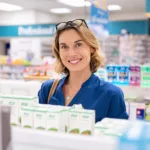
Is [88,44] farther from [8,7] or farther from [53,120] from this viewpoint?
[8,7]

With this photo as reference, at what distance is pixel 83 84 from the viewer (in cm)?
214

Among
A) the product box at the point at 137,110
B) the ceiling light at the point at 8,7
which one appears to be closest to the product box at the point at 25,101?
the product box at the point at 137,110

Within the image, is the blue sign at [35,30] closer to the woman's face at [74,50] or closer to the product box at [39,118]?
the woman's face at [74,50]

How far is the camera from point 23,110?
1329 millimetres

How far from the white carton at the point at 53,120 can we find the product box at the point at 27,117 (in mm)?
72

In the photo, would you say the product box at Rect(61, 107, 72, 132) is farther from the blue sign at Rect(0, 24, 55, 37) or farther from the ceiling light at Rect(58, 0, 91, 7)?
the ceiling light at Rect(58, 0, 91, 7)

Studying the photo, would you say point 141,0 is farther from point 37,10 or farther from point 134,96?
point 134,96

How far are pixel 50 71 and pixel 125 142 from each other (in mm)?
6167

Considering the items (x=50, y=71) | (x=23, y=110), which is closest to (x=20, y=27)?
(x=50, y=71)

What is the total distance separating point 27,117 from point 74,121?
196mm

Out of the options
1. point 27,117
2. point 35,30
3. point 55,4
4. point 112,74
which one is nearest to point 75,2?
point 55,4

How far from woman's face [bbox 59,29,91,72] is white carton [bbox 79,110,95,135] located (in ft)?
2.75

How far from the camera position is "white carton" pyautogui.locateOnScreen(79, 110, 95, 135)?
1.21 metres

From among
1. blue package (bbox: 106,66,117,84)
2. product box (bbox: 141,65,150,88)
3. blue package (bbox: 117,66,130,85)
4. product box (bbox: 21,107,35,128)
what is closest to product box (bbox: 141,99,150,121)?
product box (bbox: 141,65,150,88)
